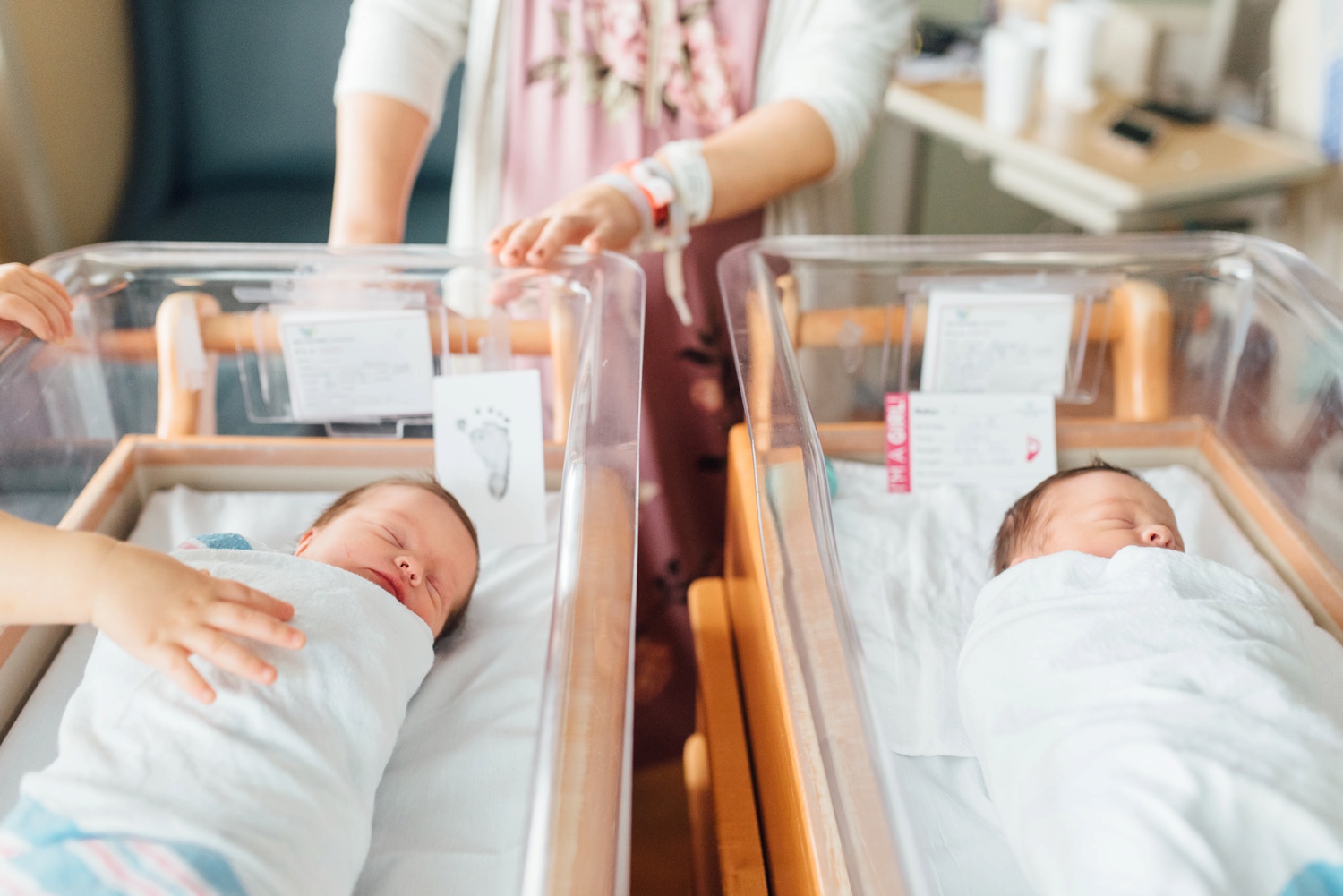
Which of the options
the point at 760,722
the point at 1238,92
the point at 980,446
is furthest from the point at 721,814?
the point at 1238,92

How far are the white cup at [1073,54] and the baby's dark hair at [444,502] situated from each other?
1.83 m

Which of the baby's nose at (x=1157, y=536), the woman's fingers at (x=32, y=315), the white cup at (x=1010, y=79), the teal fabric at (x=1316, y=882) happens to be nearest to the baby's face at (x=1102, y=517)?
the baby's nose at (x=1157, y=536)

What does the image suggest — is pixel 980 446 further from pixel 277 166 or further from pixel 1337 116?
pixel 277 166

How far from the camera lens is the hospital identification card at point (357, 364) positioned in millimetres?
1010

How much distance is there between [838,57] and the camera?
1.14 meters

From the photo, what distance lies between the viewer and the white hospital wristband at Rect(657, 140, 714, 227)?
1.04 metres

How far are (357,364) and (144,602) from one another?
464 mm

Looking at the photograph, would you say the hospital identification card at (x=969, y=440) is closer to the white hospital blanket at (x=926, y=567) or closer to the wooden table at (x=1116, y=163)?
the white hospital blanket at (x=926, y=567)

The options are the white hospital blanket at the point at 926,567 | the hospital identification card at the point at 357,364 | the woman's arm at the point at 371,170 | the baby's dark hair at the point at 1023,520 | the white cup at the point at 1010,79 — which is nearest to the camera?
the white hospital blanket at the point at 926,567

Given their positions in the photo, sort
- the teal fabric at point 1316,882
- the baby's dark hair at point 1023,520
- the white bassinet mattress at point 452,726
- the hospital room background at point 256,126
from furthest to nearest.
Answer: the hospital room background at point 256,126 < the baby's dark hair at point 1023,520 < the white bassinet mattress at point 452,726 < the teal fabric at point 1316,882

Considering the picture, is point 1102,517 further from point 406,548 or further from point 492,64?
point 492,64

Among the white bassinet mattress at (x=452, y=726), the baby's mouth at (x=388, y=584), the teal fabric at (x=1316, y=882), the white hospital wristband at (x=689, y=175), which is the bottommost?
the white bassinet mattress at (x=452, y=726)

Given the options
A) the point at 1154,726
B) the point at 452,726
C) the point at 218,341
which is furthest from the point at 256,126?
the point at 1154,726

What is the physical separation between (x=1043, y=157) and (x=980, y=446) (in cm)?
110
